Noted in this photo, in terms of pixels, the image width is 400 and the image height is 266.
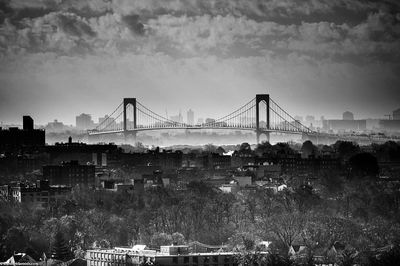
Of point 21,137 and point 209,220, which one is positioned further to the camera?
point 21,137

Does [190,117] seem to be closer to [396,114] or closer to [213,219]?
[396,114]

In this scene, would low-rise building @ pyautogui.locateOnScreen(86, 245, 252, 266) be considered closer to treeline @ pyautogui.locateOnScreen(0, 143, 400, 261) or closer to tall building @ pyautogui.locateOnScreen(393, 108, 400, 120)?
treeline @ pyautogui.locateOnScreen(0, 143, 400, 261)

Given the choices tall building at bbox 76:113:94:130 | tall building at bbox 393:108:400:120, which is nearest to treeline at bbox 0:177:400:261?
tall building at bbox 393:108:400:120

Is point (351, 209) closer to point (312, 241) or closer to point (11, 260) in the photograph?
point (312, 241)

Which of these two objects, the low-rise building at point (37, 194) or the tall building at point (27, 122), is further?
the tall building at point (27, 122)

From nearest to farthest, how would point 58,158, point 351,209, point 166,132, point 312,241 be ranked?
point 312,241 < point 351,209 < point 58,158 < point 166,132

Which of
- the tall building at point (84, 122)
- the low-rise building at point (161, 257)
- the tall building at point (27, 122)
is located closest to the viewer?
the low-rise building at point (161, 257)

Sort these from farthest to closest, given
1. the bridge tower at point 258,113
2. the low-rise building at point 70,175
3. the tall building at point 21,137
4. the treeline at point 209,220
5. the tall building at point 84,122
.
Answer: the tall building at point 84,122 < the bridge tower at point 258,113 < the tall building at point 21,137 < the low-rise building at point 70,175 < the treeline at point 209,220

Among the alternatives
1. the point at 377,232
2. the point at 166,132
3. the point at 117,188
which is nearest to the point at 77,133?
the point at 166,132

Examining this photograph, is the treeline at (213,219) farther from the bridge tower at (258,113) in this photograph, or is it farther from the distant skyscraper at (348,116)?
the distant skyscraper at (348,116)

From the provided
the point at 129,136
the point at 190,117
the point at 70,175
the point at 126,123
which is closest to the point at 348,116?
the point at 190,117

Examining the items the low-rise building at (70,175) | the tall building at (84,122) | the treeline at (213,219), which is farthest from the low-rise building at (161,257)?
the tall building at (84,122)
